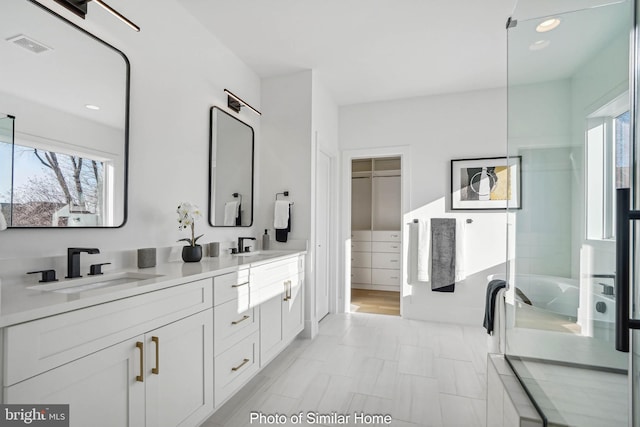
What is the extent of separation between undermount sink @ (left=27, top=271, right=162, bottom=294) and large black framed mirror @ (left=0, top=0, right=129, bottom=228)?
0.29 m

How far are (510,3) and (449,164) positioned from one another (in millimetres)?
1766

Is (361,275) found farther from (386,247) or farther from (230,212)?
(230,212)

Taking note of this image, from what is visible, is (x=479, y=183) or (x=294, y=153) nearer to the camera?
(x=294, y=153)

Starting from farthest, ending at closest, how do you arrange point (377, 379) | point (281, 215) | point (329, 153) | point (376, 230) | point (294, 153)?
point (376, 230) → point (329, 153) → point (294, 153) → point (281, 215) → point (377, 379)

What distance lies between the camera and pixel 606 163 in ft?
3.12

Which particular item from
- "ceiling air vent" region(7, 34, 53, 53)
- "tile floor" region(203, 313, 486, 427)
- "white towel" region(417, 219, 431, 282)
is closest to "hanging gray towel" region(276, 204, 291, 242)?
"tile floor" region(203, 313, 486, 427)

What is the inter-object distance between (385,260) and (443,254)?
160cm

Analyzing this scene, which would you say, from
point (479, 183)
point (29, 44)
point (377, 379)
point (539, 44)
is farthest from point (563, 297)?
point (479, 183)

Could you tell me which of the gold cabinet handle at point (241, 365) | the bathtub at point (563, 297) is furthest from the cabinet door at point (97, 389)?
the bathtub at point (563, 297)

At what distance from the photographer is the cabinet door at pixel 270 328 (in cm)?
223

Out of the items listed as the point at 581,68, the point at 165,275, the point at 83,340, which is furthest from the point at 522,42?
the point at 83,340

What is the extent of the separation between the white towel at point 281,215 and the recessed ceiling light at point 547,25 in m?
2.28

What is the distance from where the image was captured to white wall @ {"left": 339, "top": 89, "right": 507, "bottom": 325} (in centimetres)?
357

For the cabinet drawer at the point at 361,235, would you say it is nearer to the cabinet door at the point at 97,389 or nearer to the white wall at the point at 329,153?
the white wall at the point at 329,153
